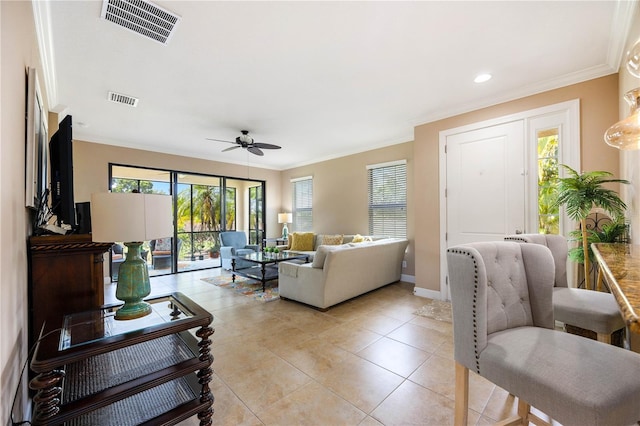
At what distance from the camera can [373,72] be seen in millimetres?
2740

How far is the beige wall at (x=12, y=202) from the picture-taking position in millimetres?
1035

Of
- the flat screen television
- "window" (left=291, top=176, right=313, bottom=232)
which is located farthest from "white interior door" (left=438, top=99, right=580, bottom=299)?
the flat screen television

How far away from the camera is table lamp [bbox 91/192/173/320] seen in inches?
55.2

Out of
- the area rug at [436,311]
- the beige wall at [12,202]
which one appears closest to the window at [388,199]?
the area rug at [436,311]

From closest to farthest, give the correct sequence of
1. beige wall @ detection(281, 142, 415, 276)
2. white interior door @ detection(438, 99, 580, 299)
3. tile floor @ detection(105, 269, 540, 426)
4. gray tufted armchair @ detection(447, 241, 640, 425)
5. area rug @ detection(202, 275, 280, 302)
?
gray tufted armchair @ detection(447, 241, 640, 425) → tile floor @ detection(105, 269, 540, 426) → white interior door @ detection(438, 99, 580, 299) → area rug @ detection(202, 275, 280, 302) → beige wall @ detection(281, 142, 415, 276)

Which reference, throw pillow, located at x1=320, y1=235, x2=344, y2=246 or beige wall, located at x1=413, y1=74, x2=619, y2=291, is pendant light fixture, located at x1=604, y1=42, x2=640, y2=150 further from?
throw pillow, located at x1=320, y1=235, x2=344, y2=246

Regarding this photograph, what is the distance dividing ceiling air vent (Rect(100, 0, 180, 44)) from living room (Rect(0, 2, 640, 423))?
449mm

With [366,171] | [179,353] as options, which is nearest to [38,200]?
[179,353]

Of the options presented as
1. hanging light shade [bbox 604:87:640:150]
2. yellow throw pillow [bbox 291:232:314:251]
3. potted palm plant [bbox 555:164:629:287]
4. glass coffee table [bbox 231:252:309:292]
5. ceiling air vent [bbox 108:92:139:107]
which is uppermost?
ceiling air vent [bbox 108:92:139:107]

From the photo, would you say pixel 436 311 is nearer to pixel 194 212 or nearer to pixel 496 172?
pixel 496 172

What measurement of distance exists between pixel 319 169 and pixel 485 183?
13.1 feet

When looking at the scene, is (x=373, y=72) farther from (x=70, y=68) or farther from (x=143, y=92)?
(x=70, y=68)

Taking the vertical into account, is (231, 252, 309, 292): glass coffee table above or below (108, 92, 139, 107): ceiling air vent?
below

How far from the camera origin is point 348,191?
6047 millimetres
